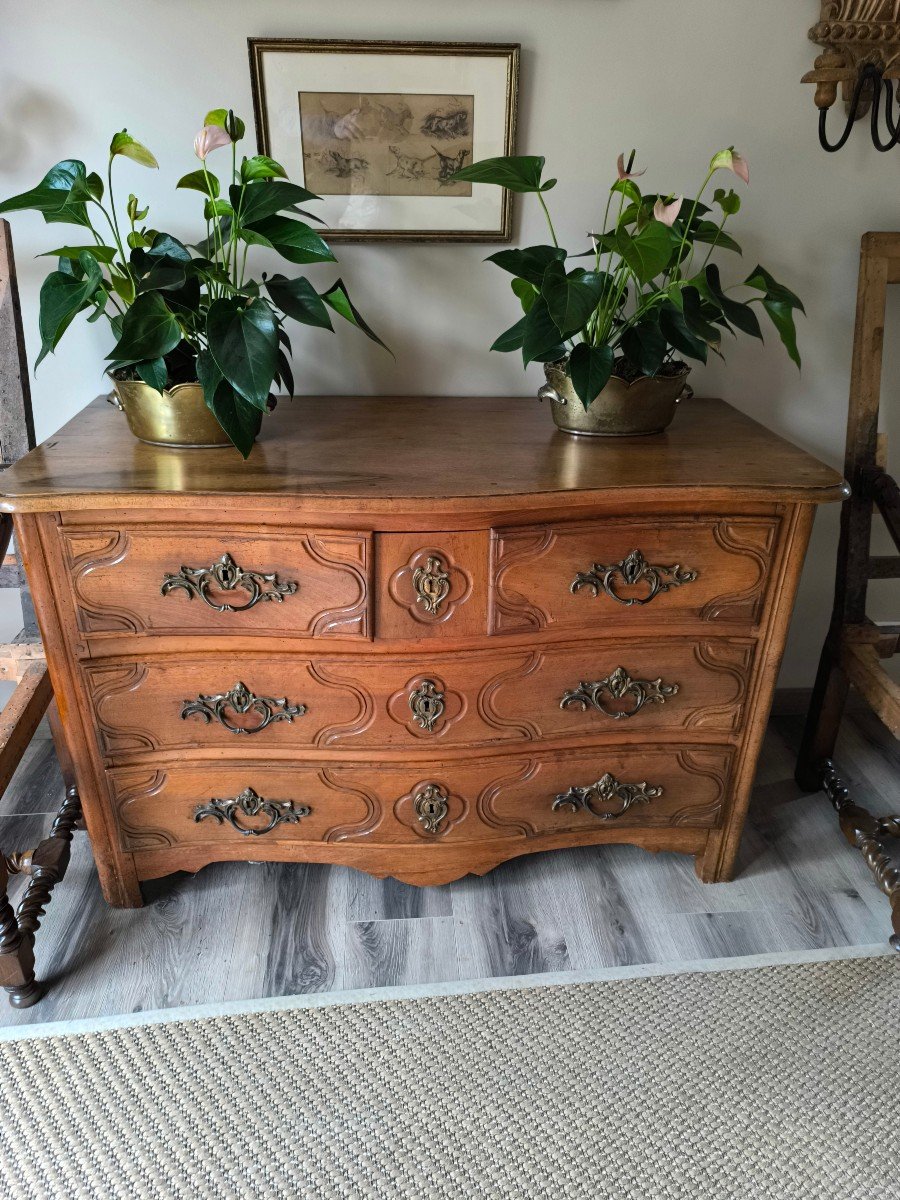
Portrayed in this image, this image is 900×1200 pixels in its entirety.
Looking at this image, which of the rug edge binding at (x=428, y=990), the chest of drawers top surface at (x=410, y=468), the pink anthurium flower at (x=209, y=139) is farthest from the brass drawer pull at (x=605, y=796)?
the pink anthurium flower at (x=209, y=139)

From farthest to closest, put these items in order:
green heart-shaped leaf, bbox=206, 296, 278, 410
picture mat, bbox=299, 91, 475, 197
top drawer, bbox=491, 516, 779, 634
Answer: picture mat, bbox=299, 91, 475, 197 → top drawer, bbox=491, 516, 779, 634 → green heart-shaped leaf, bbox=206, 296, 278, 410

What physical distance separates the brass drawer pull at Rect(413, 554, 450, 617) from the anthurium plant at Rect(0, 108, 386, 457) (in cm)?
30

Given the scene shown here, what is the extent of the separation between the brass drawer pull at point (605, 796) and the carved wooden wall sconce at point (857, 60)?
1.17 m

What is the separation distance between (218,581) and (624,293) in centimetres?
77

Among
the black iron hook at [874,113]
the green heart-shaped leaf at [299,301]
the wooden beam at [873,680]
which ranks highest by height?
the black iron hook at [874,113]

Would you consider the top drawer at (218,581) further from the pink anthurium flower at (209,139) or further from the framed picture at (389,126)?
the framed picture at (389,126)

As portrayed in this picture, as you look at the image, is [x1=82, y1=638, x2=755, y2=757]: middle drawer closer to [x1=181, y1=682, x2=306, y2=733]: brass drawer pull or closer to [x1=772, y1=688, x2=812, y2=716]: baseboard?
[x1=181, y1=682, x2=306, y2=733]: brass drawer pull

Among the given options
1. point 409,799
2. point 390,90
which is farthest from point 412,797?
point 390,90

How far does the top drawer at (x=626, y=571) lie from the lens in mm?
1257

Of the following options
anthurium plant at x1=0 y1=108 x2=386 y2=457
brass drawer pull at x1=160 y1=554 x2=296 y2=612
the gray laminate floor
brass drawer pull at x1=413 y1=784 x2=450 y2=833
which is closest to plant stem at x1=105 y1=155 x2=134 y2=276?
anthurium plant at x1=0 y1=108 x2=386 y2=457

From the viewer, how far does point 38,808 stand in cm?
177

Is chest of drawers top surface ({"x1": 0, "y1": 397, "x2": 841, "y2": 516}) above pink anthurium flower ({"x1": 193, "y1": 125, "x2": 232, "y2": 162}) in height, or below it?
below

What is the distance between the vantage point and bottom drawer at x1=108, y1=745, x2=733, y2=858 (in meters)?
1.42

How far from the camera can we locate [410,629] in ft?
4.23
